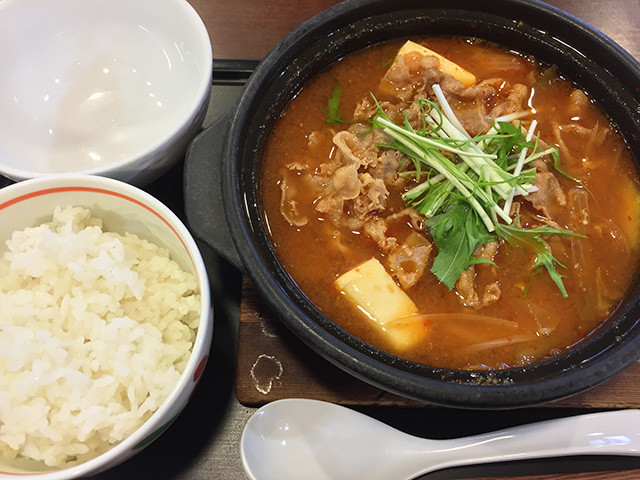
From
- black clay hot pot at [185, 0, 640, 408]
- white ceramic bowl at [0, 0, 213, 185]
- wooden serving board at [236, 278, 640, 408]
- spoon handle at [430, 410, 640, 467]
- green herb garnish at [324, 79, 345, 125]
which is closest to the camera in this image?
black clay hot pot at [185, 0, 640, 408]

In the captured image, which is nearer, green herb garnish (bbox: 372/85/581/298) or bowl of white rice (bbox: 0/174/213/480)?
bowl of white rice (bbox: 0/174/213/480)

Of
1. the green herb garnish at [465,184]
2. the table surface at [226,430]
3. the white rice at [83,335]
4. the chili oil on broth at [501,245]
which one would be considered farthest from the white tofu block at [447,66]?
the white rice at [83,335]

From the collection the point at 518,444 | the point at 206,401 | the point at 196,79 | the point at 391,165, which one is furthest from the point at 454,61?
the point at 206,401

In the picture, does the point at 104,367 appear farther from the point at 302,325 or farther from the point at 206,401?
the point at 302,325

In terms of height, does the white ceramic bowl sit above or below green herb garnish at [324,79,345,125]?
below

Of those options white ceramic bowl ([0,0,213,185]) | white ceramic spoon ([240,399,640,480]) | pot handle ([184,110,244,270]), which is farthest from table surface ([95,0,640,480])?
white ceramic bowl ([0,0,213,185])

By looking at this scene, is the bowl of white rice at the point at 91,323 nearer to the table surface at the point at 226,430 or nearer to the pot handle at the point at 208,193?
the pot handle at the point at 208,193

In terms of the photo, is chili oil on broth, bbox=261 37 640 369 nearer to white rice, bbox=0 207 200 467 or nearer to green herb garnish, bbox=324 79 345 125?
green herb garnish, bbox=324 79 345 125

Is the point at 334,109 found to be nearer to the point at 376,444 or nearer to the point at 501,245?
the point at 501,245
